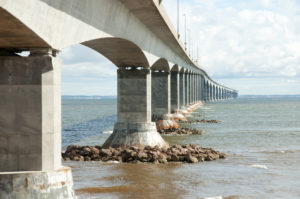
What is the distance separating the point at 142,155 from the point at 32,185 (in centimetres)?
1326

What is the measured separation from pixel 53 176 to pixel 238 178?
9.99 m

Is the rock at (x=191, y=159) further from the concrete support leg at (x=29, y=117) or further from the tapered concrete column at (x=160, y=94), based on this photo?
the tapered concrete column at (x=160, y=94)

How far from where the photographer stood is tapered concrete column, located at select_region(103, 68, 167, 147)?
30.8 meters

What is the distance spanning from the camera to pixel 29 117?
13516 mm

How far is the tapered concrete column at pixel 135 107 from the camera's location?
30766 millimetres

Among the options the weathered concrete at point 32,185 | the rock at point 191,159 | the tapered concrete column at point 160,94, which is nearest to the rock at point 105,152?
the rock at point 191,159

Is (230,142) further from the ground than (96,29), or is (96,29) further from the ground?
(96,29)

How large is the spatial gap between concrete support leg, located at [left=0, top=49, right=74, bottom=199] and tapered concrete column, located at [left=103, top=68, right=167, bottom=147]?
1679cm

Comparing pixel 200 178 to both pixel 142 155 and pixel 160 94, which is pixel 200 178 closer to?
pixel 142 155

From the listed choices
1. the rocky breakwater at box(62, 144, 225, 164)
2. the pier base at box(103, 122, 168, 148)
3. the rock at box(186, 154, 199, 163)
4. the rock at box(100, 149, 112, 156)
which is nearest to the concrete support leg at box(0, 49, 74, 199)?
the rocky breakwater at box(62, 144, 225, 164)

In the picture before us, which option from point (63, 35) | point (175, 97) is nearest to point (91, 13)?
point (63, 35)

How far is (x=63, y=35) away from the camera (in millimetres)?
14453

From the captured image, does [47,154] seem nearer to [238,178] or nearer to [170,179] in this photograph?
[170,179]

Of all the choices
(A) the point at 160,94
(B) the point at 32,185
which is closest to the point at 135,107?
(B) the point at 32,185
